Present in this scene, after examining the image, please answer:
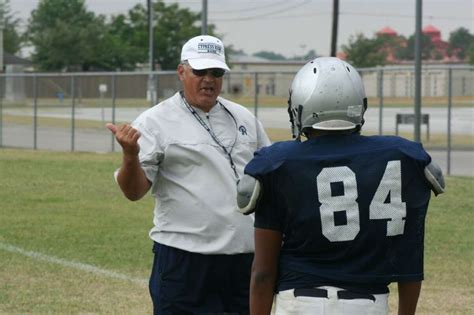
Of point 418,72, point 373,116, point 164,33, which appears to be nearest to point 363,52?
point 164,33

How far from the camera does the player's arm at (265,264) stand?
11.8 feet

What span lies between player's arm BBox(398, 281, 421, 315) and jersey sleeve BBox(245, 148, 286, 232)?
47 cm

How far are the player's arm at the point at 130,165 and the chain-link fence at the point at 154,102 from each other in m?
18.6

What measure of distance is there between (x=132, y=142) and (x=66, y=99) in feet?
111

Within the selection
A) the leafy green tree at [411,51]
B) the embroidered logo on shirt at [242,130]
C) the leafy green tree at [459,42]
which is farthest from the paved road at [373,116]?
the leafy green tree at [459,42]

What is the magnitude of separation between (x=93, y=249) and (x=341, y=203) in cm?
842

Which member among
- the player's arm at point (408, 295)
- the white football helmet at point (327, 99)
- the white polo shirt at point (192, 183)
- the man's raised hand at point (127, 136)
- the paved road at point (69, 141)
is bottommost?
the paved road at point (69, 141)

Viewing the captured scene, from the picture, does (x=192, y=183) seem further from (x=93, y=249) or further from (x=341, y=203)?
(x=93, y=249)

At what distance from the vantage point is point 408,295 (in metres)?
3.72

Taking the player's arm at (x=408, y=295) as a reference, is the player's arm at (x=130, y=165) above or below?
above

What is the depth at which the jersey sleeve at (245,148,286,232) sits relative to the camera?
348cm

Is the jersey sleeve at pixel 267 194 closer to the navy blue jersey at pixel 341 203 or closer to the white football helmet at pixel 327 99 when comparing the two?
the navy blue jersey at pixel 341 203

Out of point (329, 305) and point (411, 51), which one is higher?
point (411, 51)

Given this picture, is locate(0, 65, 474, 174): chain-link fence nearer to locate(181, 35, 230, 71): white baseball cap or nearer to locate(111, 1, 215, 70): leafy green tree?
locate(181, 35, 230, 71): white baseball cap
